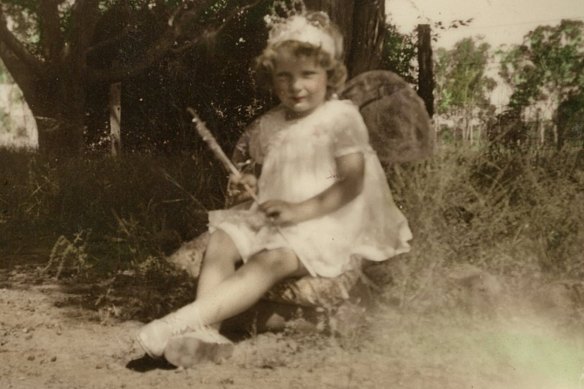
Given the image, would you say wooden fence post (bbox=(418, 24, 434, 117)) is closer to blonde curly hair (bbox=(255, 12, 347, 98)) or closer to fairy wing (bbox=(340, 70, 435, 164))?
fairy wing (bbox=(340, 70, 435, 164))

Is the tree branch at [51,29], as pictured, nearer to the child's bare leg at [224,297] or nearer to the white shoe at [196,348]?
the child's bare leg at [224,297]

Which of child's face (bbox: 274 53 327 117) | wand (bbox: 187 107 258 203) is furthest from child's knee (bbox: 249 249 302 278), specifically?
child's face (bbox: 274 53 327 117)

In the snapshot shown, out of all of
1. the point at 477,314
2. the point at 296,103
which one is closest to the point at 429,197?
the point at 477,314

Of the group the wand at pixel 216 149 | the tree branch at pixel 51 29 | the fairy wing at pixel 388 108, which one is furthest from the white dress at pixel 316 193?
the tree branch at pixel 51 29

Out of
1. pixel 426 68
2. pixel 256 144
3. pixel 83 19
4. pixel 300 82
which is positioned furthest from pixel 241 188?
pixel 83 19

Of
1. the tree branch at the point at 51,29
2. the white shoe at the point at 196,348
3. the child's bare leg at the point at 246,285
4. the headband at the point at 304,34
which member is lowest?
the white shoe at the point at 196,348

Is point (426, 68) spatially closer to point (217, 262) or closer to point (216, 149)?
point (216, 149)

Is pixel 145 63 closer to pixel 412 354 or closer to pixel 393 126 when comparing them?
pixel 393 126
